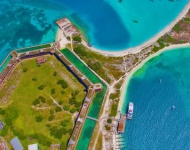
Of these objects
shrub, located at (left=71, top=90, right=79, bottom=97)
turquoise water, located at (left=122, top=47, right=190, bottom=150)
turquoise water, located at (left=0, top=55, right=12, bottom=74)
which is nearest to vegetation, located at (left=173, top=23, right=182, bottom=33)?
turquoise water, located at (left=122, top=47, right=190, bottom=150)

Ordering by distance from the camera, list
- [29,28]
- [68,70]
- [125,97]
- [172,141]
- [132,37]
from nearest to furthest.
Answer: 1. [172,141]
2. [125,97]
3. [68,70]
4. [132,37]
5. [29,28]

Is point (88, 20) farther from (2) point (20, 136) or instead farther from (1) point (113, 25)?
(2) point (20, 136)

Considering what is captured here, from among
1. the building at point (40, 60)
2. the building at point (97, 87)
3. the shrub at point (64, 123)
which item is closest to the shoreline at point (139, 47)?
the building at point (97, 87)

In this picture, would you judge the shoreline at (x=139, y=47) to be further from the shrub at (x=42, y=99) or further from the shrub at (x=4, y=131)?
the shrub at (x=4, y=131)

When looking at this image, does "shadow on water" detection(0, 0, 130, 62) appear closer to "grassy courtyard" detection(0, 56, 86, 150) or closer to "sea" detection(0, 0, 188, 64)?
"sea" detection(0, 0, 188, 64)

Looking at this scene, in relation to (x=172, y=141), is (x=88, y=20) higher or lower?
higher

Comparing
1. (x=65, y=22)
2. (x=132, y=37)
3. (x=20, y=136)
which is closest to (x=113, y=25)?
(x=132, y=37)

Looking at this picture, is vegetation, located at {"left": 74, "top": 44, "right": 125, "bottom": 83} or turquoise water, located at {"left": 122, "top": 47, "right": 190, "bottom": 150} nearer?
turquoise water, located at {"left": 122, "top": 47, "right": 190, "bottom": 150}
